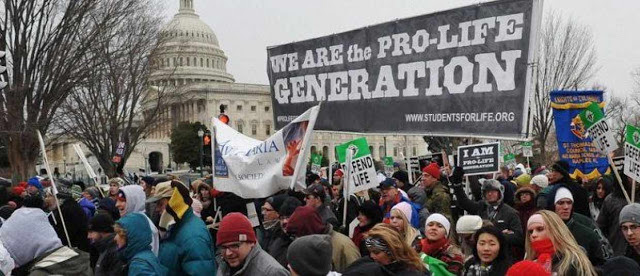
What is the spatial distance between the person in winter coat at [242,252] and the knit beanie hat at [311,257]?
63cm

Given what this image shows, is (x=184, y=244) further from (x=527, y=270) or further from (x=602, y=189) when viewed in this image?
(x=602, y=189)

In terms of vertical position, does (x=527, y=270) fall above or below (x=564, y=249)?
above

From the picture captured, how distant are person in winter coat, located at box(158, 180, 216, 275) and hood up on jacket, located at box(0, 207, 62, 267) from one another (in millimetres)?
811

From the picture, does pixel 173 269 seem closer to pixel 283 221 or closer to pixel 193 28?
pixel 283 221

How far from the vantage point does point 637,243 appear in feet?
16.1

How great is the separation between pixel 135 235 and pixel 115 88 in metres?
21.2

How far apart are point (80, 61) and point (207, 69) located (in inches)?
3341

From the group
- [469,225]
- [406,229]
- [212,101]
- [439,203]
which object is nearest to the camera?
[469,225]

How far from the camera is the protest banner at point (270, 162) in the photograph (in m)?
7.29

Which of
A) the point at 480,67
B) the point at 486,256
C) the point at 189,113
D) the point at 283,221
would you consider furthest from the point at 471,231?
the point at 189,113

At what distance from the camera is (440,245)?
17.1 ft

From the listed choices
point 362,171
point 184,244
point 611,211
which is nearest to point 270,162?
point 362,171

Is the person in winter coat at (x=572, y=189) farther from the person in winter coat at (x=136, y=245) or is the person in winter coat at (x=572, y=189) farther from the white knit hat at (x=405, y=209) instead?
the person in winter coat at (x=136, y=245)

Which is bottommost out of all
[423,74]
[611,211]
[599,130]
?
[611,211]
